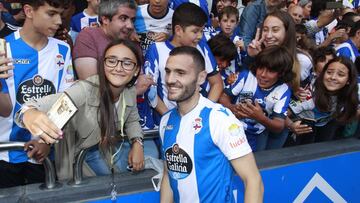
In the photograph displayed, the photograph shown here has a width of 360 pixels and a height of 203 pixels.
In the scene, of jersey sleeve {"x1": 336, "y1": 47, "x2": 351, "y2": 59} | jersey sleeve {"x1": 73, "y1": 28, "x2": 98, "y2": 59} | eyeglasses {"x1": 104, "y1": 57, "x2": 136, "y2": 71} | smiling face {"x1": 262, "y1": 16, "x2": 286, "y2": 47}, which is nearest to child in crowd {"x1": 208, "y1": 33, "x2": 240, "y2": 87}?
smiling face {"x1": 262, "y1": 16, "x2": 286, "y2": 47}

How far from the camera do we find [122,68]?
265 centimetres

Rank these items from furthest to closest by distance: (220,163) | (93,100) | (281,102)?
(281,102), (93,100), (220,163)

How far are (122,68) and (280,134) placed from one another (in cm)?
176

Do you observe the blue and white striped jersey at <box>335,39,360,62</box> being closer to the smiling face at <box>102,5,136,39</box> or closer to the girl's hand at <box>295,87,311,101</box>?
the girl's hand at <box>295,87,311,101</box>

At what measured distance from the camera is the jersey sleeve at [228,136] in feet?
7.73

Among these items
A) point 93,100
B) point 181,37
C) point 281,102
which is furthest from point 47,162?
point 281,102

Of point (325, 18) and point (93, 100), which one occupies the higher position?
point (325, 18)

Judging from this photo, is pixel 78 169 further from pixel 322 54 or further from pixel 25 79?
pixel 322 54

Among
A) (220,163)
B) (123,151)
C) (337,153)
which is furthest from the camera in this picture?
(337,153)

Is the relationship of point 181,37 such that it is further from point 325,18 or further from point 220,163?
point 325,18

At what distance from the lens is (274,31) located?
4078mm

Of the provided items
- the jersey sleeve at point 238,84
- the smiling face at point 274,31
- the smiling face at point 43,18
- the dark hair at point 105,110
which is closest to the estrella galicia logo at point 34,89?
the smiling face at point 43,18

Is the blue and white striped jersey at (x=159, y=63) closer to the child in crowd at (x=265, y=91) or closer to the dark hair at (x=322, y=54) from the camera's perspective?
the child in crowd at (x=265, y=91)

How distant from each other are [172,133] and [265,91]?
1.38 metres
